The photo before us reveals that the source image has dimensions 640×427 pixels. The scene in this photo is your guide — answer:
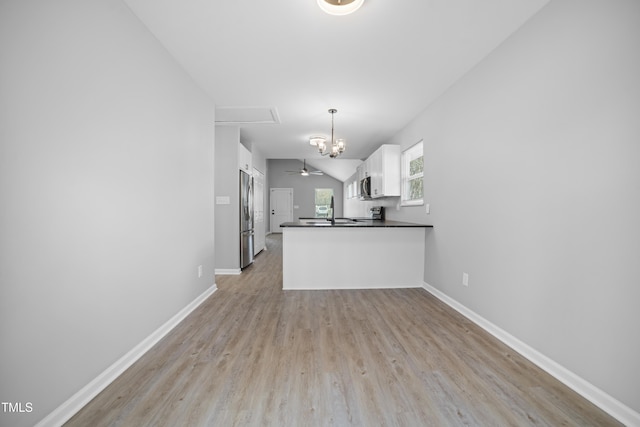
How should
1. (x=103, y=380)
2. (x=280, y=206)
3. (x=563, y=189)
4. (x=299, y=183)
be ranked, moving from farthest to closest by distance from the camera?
(x=299, y=183)
(x=280, y=206)
(x=563, y=189)
(x=103, y=380)

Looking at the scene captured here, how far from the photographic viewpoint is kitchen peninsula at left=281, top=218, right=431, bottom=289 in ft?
11.7

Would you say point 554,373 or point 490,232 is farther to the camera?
point 490,232

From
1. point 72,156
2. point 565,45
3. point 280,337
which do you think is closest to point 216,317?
point 280,337

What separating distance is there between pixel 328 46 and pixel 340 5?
0.62 metres

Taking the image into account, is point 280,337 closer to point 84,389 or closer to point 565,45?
point 84,389

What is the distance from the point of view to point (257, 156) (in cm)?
630

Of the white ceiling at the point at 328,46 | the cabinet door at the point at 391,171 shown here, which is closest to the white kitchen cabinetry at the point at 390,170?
the cabinet door at the point at 391,171

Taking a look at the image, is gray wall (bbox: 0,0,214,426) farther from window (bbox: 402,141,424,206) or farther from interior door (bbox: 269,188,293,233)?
interior door (bbox: 269,188,293,233)

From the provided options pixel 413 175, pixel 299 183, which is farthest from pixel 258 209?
pixel 299 183

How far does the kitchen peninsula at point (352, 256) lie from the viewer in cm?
357

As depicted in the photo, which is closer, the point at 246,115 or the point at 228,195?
the point at 246,115

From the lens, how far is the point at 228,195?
14.7 feet

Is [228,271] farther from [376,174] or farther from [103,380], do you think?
[376,174]

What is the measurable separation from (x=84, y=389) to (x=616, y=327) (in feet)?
9.52
